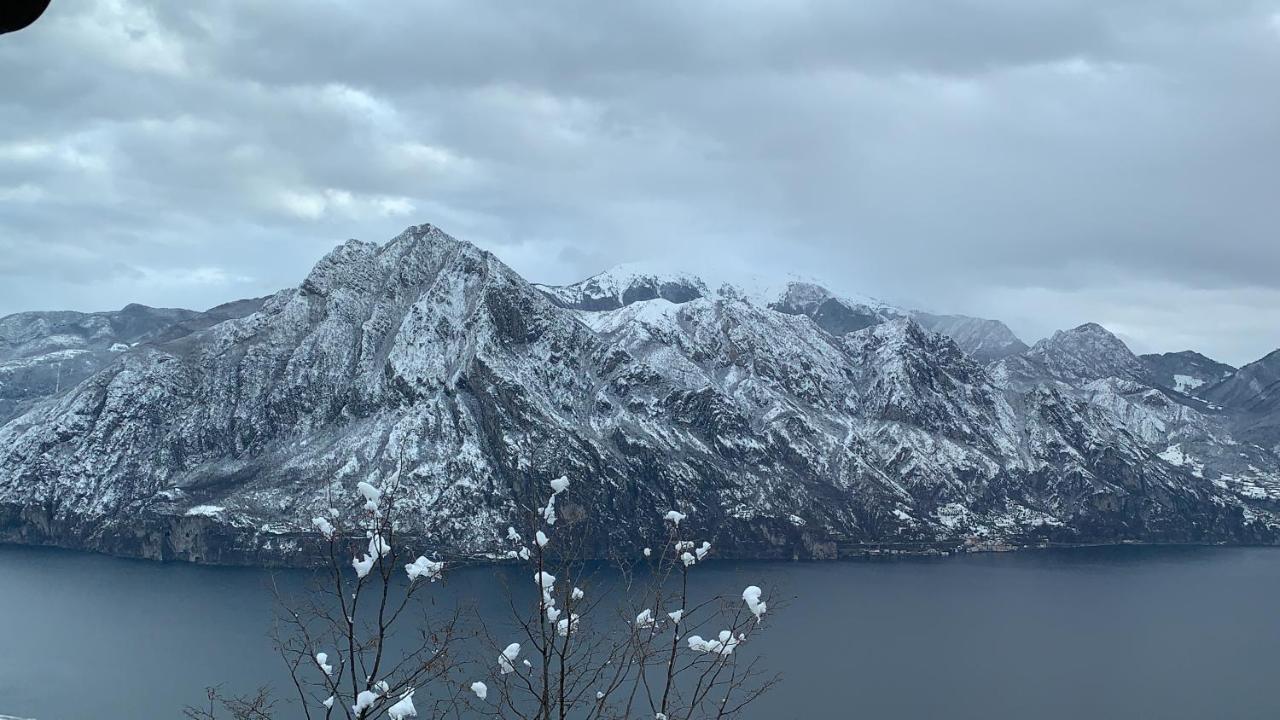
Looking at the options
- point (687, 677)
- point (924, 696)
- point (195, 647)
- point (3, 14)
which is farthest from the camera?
point (195, 647)

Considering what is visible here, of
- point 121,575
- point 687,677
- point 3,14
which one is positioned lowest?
point 121,575

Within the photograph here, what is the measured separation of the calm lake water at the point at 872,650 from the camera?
374 ft

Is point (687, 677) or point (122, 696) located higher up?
point (687, 677)

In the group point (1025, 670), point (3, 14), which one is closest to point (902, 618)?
point (1025, 670)

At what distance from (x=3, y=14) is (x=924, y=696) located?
130 metres

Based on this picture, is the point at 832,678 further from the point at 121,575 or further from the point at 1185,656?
the point at 121,575

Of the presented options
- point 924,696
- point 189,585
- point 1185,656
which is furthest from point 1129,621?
point 189,585

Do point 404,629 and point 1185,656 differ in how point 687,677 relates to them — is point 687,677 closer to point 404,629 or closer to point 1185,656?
point 404,629

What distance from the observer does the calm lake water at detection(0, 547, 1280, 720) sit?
374 ft

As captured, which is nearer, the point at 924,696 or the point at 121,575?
the point at 924,696

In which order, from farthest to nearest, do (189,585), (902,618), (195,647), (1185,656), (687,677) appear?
(189,585) → (902,618) → (1185,656) → (195,647) → (687,677)

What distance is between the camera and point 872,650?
141m

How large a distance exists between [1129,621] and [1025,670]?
173 feet

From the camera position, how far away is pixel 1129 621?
6777 inches
